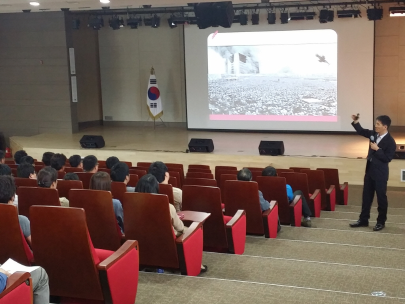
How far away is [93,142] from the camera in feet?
36.9

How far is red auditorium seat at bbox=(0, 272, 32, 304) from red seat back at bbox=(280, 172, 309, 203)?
4.27m

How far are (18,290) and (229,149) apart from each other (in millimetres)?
8599

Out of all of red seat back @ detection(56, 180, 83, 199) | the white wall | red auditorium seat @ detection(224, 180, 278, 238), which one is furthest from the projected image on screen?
red seat back @ detection(56, 180, 83, 199)

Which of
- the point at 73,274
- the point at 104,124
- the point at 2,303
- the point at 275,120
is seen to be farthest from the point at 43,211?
the point at 104,124

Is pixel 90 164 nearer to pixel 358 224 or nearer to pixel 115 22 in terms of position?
pixel 358 224

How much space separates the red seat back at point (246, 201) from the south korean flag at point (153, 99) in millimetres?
9817

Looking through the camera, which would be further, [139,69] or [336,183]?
[139,69]

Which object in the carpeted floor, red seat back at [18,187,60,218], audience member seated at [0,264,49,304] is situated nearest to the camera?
audience member seated at [0,264,49,304]

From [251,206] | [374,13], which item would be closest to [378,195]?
[251,206]

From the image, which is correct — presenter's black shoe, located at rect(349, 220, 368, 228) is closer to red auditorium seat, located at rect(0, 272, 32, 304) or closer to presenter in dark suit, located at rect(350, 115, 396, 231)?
presenter in dark suit, located at rect(350, 115, 396, 231)

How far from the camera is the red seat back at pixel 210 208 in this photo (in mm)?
4219

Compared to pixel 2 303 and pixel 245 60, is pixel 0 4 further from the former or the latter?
pixel 2 303

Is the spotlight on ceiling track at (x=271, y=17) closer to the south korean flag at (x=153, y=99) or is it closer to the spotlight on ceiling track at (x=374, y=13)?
the spotlight on ceiling track at (x=374, y=13)

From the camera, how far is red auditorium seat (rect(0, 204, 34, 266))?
296 centimetres
